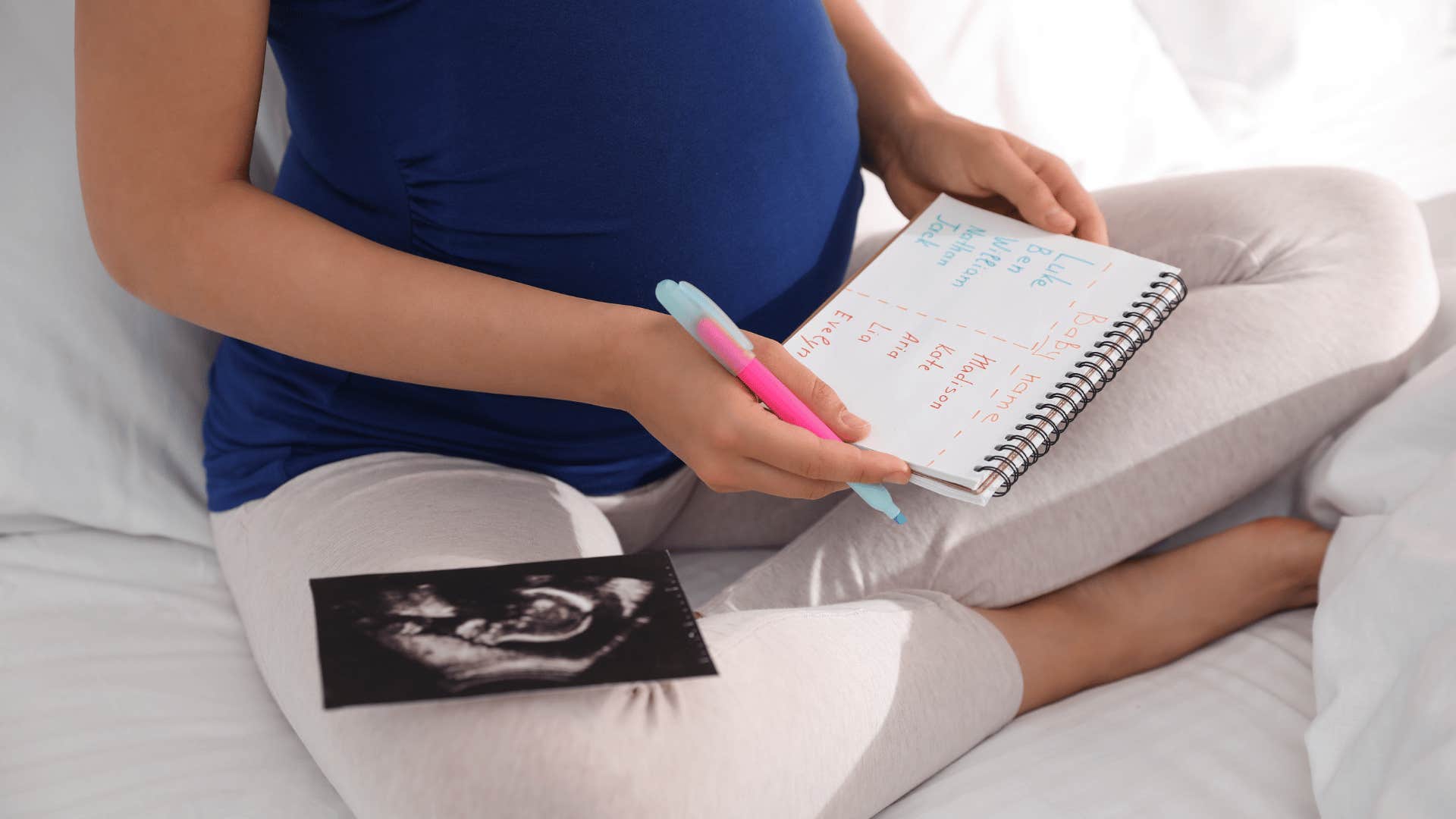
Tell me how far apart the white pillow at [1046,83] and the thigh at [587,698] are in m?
0.68

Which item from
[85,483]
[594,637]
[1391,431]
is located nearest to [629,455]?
[594,637]

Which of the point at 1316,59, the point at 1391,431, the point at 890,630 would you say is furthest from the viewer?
the point at 1316,59

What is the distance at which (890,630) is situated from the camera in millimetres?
683

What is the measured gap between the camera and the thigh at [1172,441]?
29.9 inches

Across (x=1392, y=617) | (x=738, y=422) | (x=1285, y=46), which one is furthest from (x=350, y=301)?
(x=1285, y=46)

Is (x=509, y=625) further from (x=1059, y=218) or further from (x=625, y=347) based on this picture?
(x=1059, y=218)

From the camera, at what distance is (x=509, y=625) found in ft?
1.84

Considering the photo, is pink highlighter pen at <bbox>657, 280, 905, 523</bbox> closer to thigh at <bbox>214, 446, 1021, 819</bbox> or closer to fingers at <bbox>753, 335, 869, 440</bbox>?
fingers at <bbox>753, 335, 869, 440</bbox>

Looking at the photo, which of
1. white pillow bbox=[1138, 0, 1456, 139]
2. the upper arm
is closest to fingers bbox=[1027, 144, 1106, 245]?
the upper arm

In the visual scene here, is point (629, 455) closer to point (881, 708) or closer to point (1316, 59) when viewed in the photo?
point (881, 708)

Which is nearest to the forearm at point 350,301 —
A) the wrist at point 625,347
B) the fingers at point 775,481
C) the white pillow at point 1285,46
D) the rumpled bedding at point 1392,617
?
the wrist at point 625,347

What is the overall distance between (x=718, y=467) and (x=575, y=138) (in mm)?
223

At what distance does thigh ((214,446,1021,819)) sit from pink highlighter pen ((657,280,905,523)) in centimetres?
11

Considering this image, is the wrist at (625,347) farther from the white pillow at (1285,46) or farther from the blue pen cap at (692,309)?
the white pillow at (1285,46)
